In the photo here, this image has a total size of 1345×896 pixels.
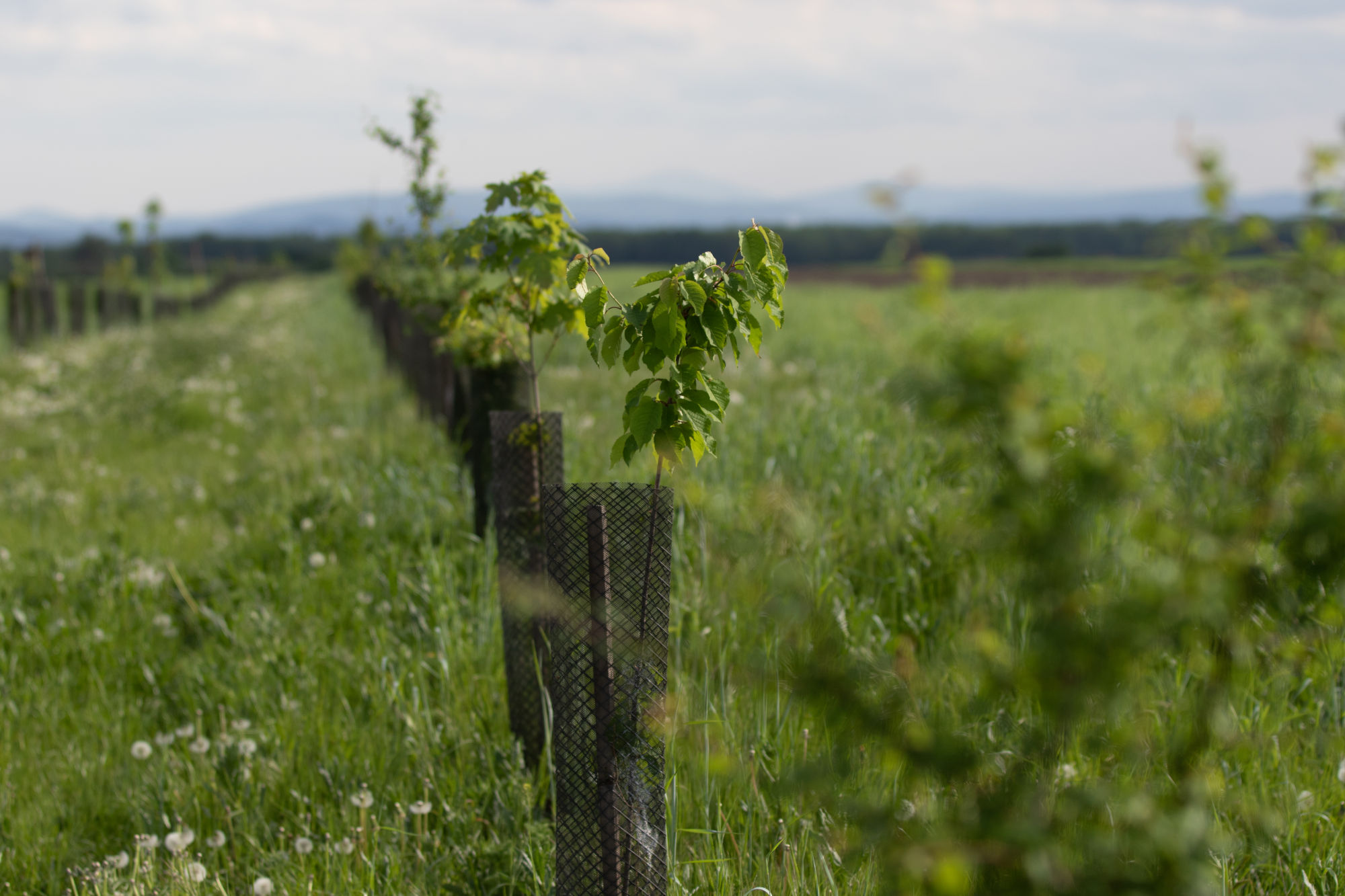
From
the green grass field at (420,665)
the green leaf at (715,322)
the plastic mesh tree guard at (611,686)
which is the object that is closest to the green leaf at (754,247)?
the green leaf at (715,322)

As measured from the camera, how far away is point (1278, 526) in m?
1.00

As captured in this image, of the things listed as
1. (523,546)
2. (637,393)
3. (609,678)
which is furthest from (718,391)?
(523,546)

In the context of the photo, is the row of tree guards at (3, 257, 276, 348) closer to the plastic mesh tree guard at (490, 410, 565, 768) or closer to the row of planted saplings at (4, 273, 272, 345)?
the row of planted saplings at (4, 273, 272, 345)

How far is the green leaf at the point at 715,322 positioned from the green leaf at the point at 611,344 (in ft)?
0.59

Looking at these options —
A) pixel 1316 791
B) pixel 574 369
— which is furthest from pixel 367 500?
pixel 574 369

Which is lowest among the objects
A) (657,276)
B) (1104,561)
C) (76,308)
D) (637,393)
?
(1104,561)

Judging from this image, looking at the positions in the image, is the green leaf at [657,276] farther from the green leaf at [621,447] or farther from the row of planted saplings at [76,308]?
the row of planted saplings at [76,308]

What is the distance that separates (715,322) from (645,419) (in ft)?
0.78

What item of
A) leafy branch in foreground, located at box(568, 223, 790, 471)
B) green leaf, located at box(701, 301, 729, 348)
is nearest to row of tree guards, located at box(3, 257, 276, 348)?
leafy branch in foreground, located at box(568, 223, 790, 471)

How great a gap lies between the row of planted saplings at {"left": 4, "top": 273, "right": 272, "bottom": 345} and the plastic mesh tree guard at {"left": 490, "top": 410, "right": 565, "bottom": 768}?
19612 millimetres

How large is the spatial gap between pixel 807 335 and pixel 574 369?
4307 millimetres

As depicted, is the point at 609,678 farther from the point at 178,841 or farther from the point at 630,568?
the point at 178,841

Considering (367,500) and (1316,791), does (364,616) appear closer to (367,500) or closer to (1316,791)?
(367,500)

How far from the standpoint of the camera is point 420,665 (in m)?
3.15
